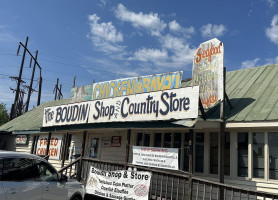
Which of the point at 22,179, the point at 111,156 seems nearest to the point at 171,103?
the point at 22,179

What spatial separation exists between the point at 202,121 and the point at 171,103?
1.18 m

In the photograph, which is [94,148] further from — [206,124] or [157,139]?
[206,124]

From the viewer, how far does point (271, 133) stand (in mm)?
7676

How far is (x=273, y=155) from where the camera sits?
24.8 ft

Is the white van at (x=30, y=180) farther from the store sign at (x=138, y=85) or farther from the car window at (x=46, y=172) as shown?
the store sign at (x=138, y=85)

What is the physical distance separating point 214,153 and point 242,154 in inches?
37.7

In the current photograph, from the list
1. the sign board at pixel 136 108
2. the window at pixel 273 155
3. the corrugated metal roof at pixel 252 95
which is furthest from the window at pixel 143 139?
the window at pixel 273 155

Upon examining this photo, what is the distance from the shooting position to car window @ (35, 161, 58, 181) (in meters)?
5.91

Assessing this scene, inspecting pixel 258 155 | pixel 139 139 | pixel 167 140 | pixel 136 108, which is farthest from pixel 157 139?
pixel 258 155

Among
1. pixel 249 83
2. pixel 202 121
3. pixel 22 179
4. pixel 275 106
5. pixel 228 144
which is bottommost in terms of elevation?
pixel 22 179

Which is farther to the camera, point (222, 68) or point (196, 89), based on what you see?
point (222, 68)

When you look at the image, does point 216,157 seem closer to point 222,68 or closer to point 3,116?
point 222,68

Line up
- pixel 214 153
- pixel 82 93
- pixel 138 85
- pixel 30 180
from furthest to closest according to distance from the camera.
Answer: pixel 82 93
pixel 138 85
pixel 214 153
pixel 30 180

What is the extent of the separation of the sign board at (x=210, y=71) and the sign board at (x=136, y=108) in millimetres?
1467
